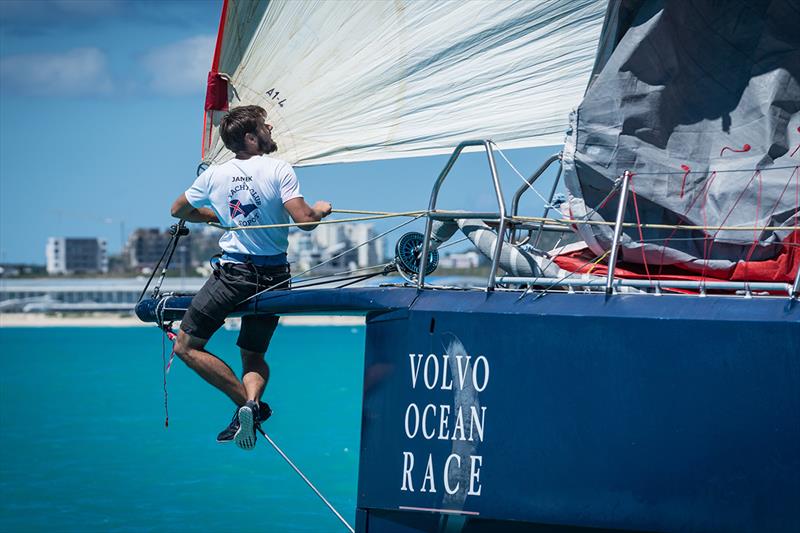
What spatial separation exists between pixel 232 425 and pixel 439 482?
Answer: 1.21 m

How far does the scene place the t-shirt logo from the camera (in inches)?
224

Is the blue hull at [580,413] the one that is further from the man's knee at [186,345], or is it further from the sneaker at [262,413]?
the man's knee at [186,345]

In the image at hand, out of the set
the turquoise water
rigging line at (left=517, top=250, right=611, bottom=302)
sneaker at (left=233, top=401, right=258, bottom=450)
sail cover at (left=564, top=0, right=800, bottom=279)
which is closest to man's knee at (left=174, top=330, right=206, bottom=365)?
sneaker at (left=233, top=401, right=258, bottom=450)

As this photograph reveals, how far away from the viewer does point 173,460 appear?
15.4 m

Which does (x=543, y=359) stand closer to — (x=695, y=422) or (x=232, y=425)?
(x=695, y=422)

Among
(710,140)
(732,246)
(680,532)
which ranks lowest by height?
(680,532)

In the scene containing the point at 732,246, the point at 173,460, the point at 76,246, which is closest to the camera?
the point at 732,246

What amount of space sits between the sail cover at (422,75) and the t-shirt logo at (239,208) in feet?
3.16

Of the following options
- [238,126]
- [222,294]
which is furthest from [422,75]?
[222,294]

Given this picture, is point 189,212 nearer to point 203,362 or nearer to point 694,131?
point 203,362

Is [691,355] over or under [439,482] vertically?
over

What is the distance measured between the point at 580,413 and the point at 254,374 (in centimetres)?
187

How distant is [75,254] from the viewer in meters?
162

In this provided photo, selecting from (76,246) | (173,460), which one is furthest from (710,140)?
(76,246)
